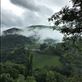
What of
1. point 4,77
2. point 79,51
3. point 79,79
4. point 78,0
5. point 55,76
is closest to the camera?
point 78,0

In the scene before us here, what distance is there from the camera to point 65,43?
2300cm

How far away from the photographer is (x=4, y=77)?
5714 inches

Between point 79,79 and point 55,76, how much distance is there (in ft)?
477

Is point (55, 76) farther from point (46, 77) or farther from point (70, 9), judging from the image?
point (70, 9)

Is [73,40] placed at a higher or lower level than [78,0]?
lower

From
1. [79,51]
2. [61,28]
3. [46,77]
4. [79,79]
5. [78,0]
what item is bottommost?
[46,77]

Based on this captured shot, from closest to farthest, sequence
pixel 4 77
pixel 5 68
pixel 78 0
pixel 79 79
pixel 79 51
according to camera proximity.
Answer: pixel 78 0, pixel 79 51, pixel 79 79, pixel 4 77, pixel 5 68

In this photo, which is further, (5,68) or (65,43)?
(5,68)

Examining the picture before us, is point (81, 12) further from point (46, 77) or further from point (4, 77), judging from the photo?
point (46, 77)

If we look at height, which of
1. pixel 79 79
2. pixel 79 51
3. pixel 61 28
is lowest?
pixel 79 79

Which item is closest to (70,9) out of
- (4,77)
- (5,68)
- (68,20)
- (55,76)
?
(68,20)

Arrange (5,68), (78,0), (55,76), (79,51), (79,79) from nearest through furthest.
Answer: (78,0), (79,51), (79,79), (55,76), (5,68)

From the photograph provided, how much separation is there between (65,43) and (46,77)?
491 feet

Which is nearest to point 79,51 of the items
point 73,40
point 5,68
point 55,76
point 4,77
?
point 73,40
